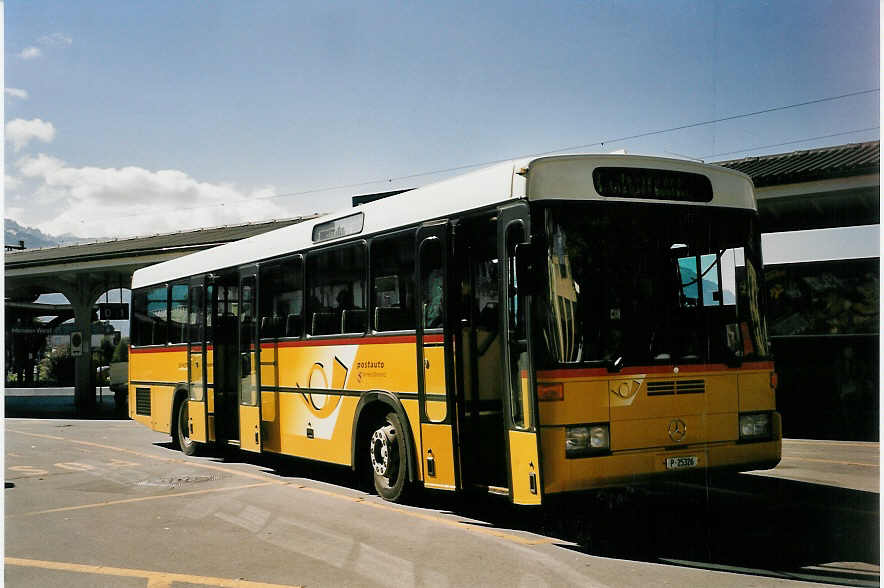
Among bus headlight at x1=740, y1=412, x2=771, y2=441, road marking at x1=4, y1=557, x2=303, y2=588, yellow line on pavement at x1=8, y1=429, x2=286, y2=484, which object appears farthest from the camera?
yellow line on pavement at x1=8, y1=429, x2=286, y2=484

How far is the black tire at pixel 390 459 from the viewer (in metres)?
9.17

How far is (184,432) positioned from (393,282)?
7.38 metres

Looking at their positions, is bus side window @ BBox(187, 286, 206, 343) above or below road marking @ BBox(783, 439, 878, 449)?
above

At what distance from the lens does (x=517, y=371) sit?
7371 millimetres

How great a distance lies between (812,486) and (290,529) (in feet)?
18.5

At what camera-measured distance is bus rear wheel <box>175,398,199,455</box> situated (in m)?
14.9

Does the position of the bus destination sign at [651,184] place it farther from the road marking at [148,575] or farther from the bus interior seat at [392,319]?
the road marking at [148,575]

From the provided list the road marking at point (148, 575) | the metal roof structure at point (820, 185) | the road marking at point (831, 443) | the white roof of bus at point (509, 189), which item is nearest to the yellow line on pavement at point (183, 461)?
the white roof of bus at point (509, 189)

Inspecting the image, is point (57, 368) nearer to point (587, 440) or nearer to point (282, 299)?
point (282, 299)

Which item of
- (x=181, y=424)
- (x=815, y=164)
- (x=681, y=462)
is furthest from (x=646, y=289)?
(x=181, y=424)

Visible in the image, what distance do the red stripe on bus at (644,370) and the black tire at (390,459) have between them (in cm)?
254

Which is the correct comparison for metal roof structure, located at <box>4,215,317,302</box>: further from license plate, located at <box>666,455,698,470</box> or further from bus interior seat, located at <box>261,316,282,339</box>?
license plate, located at <box>666,455,698,470</box>

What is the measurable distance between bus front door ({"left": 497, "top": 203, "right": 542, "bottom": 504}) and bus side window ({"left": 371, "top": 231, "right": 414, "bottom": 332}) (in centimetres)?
161

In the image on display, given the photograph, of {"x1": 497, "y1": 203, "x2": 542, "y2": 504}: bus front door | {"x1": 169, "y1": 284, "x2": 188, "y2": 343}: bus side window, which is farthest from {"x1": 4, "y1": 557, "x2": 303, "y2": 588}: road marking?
{"x1": 169, "y1": 284, "x2": 188, "y2": 343}: bus side window
